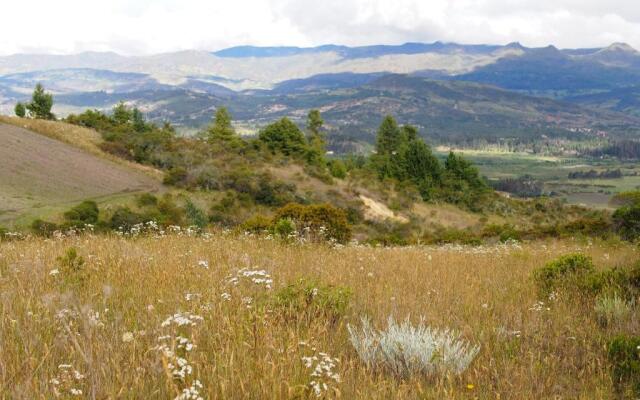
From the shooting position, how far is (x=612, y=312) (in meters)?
5.55

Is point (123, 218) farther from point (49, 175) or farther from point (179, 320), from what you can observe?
point (179, 320)

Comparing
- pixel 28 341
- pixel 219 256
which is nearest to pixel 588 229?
pixel 219 256

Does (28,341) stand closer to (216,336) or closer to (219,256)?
(216,336)

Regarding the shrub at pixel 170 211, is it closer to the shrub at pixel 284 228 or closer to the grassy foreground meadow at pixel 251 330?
the shrub at pixel 284 228

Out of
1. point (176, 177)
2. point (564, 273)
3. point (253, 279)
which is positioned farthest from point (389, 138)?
point (253, 279)

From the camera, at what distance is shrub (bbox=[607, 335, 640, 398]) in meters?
3.89

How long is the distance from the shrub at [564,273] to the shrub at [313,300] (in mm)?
3182

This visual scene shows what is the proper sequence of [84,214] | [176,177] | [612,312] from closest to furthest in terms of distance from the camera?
1. [612,312]
2. [84,214]
3. [176,177]

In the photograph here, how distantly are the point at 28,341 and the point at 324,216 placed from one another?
14.8m

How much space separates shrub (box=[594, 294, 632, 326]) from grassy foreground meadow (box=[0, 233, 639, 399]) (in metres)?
0.15

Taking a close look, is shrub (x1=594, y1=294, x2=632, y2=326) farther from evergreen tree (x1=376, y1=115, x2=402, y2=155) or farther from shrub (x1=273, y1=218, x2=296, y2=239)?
evergreen tree (x1=376, y1=115, x2=402, y2=155)

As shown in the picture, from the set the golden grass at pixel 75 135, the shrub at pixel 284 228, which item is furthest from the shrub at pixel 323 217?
the golden grass at pixel 75 135

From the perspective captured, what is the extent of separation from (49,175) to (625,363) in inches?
1610

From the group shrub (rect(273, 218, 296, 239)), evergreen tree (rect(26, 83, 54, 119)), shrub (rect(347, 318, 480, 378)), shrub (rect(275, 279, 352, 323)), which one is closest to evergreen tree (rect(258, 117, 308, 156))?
evergreen tree (rect(26, 83, 54, 119))
